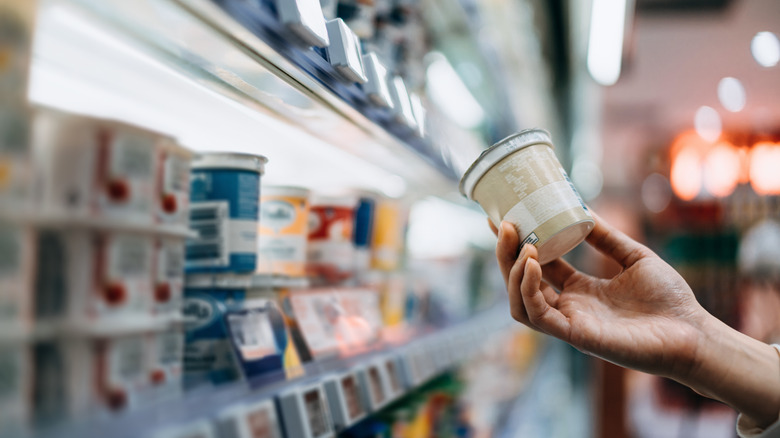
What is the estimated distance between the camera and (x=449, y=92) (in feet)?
8.56

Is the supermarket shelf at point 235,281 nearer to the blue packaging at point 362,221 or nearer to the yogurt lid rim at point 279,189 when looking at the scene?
the yogurt lid rim at point 279,189

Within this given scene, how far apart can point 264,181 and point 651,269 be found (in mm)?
766

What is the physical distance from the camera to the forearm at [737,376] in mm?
1154

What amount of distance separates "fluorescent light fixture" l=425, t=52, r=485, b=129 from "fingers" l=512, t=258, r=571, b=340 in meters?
1.26

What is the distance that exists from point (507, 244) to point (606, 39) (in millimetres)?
2369

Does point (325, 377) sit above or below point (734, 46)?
below

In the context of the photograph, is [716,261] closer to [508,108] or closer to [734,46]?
[734,46]

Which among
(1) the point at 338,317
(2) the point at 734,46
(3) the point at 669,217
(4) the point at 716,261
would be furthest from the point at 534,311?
(3) the point at 669,217

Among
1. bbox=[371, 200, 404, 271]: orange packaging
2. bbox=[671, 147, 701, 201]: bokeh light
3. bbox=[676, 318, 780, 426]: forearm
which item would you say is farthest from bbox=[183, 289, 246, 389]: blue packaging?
bbox=[671, 147, 701, 201]: bokeh light

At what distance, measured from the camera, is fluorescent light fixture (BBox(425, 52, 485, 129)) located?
7.97 ft

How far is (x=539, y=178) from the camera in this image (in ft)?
3.38

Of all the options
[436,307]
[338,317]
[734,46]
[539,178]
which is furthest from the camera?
[734,46]

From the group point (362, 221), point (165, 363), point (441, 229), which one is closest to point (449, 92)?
point (441, 229)

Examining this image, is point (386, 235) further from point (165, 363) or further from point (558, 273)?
point (165, 363)
